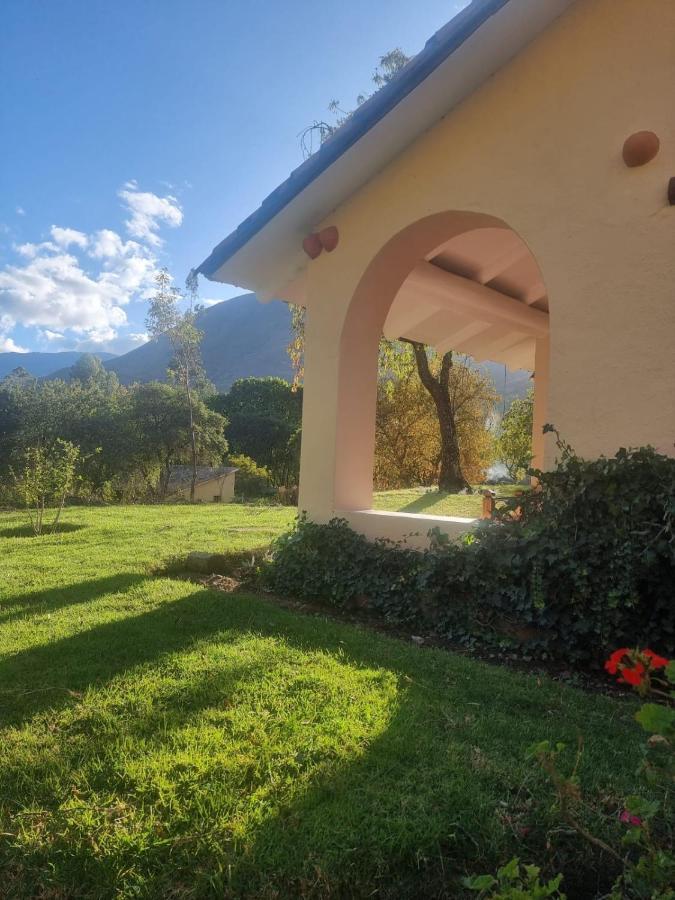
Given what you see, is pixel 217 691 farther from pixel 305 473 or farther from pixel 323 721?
pixel 305 473

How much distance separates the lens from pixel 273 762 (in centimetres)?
219

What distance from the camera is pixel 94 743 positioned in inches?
92.9

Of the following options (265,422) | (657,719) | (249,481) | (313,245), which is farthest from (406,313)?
(265,422)

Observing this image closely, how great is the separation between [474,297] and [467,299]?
145 millimetres

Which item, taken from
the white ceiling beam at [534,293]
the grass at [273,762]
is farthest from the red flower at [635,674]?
the white ceiling beam at [534,293]

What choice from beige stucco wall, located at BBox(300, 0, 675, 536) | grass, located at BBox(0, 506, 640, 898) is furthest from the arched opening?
grass, located at BBox(0, 506, 640, 898)

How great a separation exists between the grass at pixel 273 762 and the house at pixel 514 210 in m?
1.88

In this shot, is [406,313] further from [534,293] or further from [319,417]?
[319,417]

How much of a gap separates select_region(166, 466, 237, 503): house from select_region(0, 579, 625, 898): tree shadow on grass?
18.8m

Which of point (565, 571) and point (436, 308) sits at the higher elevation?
point (436, 308)

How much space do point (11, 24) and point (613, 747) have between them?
8.58 m

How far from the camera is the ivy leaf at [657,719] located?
1.17 metres

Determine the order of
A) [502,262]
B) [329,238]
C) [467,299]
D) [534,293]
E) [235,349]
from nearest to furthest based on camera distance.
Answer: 1. [329,238]
2. [502,262]
3. [467,299]
4. [534,293]
5. [235,349]

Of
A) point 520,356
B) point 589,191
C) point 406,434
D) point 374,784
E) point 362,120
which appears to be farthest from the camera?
point 406,434
